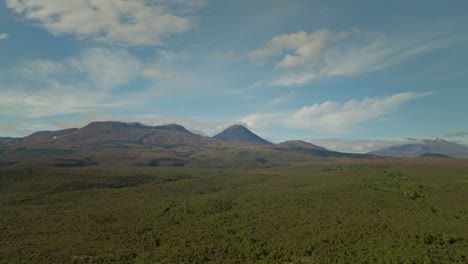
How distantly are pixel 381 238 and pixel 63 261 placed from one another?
34.6 m

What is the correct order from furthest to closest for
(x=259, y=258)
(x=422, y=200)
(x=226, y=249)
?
(x=422, y=200), (x=226, y=249), (x=259, y=258)

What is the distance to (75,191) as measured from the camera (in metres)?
85.8

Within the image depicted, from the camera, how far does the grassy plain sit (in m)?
35.8

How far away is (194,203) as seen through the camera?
6881cm

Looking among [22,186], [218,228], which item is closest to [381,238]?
[218,228]

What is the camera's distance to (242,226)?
1955 inches

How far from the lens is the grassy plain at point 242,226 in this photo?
3584 cm

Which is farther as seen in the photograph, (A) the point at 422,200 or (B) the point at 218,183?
(B) the point at 218,183

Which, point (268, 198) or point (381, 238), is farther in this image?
point (268, 198)

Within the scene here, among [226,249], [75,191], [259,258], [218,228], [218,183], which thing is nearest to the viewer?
[259,258]

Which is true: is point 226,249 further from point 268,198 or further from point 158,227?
point 268,198

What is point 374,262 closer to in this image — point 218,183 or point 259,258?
point 259,258

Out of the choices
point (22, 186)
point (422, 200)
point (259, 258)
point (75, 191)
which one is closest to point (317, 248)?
point (259, 258)

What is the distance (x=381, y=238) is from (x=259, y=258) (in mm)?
14939
